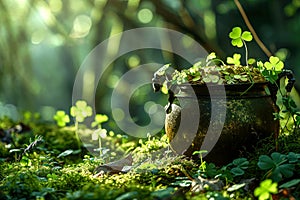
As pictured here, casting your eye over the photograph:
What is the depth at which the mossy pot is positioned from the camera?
1919 millimetres

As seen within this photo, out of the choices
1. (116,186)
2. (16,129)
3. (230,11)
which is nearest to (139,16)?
(230,11)

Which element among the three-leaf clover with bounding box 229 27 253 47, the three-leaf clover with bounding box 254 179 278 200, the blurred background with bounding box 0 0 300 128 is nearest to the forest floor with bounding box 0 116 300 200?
the three-leaf clover with bounding box 254 179 278 200

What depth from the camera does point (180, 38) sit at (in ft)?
15.0

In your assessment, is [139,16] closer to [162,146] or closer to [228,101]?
[162,146]

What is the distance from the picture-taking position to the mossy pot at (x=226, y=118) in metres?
1.92

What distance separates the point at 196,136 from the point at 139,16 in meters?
3.08

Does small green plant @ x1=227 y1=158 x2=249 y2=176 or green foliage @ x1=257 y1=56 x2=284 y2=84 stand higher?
green foliage @ x1=257 y1=56 x2=284 y2=84

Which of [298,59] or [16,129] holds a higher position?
[298,59]

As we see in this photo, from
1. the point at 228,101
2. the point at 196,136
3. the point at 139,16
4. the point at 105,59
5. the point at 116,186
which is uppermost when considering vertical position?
the point at 139,16

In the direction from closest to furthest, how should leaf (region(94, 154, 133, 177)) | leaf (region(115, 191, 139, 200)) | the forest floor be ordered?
leaf (region(115, 191, 139, 200)), the forest floor, leaf (region(94, 154, 133, 177))

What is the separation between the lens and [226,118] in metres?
1.92

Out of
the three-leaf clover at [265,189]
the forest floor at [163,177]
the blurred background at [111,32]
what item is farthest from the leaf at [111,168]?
the blurred background at [111,32]

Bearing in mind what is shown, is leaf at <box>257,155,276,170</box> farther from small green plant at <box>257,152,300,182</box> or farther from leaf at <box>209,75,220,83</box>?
leaf at <box>209,75,220,83</box>

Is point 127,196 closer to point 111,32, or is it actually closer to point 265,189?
point 265,189
